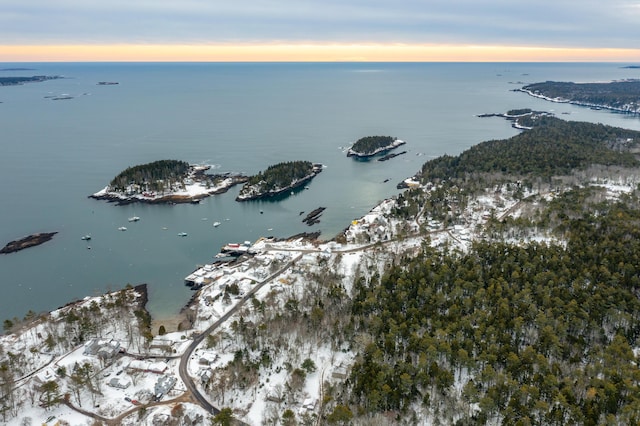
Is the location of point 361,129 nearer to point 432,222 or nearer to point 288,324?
point 432,222

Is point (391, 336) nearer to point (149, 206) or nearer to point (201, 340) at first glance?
point (201, 340)

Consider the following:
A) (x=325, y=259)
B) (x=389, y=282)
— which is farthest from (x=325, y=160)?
(x=389, y=282)

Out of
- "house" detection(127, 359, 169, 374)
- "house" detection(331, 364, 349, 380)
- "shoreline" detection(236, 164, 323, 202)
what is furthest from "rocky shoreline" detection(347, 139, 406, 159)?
"house" detection(127, 359, 169, 374)

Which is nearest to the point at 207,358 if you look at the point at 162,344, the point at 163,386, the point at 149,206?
the point at 163,386

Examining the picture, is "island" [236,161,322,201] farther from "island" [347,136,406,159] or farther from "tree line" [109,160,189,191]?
"island" [347,136,406,159]

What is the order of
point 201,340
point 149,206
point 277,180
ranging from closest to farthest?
point 201,340
point 149,206
point 277,180

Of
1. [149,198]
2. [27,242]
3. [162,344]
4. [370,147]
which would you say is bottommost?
[162,344]

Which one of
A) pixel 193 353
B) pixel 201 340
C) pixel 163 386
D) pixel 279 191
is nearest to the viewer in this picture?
pixel 163 386
